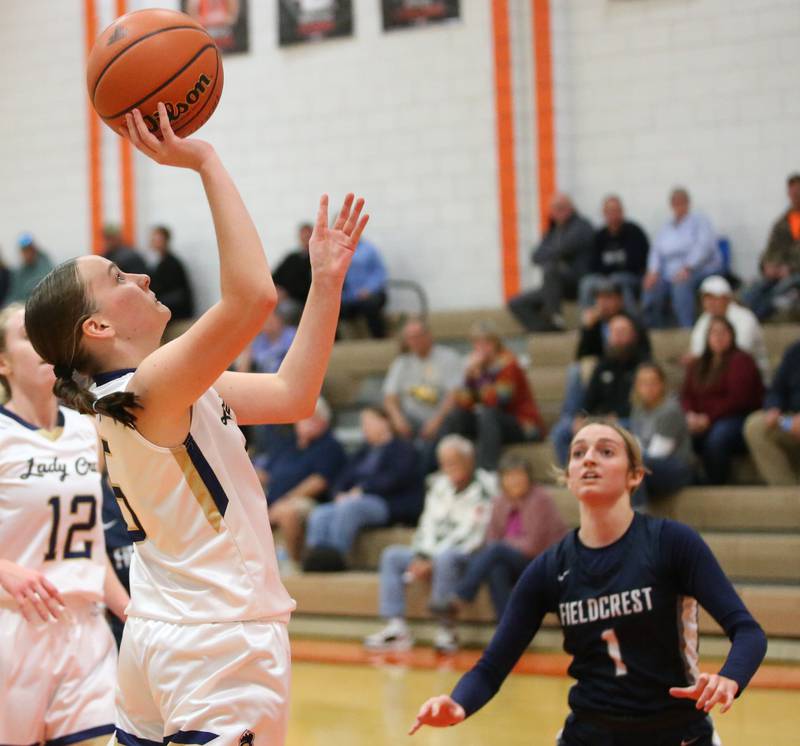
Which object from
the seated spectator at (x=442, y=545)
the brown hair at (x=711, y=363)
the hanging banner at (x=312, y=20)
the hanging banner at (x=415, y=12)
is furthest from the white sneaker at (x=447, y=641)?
the hanging banner at (x=312, y=20)

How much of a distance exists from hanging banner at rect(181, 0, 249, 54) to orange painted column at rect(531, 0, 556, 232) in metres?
3.27

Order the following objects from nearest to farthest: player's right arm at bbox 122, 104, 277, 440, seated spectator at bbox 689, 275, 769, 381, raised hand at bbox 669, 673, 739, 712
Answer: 1. player's right arm at bbox 122, 104, 277, 440
2. raised hand at bbox 669, 673, 739, 712
3. seated spectator at bbox 689, 275, 769, 381

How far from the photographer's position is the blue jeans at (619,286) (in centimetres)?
1038

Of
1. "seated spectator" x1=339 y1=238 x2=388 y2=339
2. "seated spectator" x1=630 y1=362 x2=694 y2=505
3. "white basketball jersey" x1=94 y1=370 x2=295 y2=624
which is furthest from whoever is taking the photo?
"seated spectator" x1=339 y1=238 x2=388 y2=339

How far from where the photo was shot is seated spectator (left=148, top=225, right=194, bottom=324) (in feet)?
41.5

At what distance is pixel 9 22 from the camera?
14031 millimetres

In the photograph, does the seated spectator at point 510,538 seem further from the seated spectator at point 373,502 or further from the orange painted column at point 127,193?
the orange painted column at point 127,193

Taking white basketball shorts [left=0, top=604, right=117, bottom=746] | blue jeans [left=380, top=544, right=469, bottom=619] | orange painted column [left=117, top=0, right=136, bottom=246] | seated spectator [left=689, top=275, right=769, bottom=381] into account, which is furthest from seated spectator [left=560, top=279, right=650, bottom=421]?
orange painted column [left=117, top=0, right=136, bottom=246]

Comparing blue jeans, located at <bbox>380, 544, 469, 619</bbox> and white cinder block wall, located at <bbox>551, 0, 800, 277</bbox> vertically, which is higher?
white cinder block wall, located at <bbox>551, 0, 800, 277</bbox>

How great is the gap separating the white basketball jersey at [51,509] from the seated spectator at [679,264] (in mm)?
7425

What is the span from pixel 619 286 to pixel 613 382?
5.89 feet

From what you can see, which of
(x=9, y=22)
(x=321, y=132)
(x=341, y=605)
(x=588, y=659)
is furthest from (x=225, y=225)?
(x=9, y=22)

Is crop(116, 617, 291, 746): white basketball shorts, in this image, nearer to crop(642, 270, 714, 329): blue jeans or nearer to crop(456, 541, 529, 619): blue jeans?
crop(456, 541, 529, 619): blue jeans

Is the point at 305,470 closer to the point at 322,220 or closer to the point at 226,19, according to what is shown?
the point at 226,19
